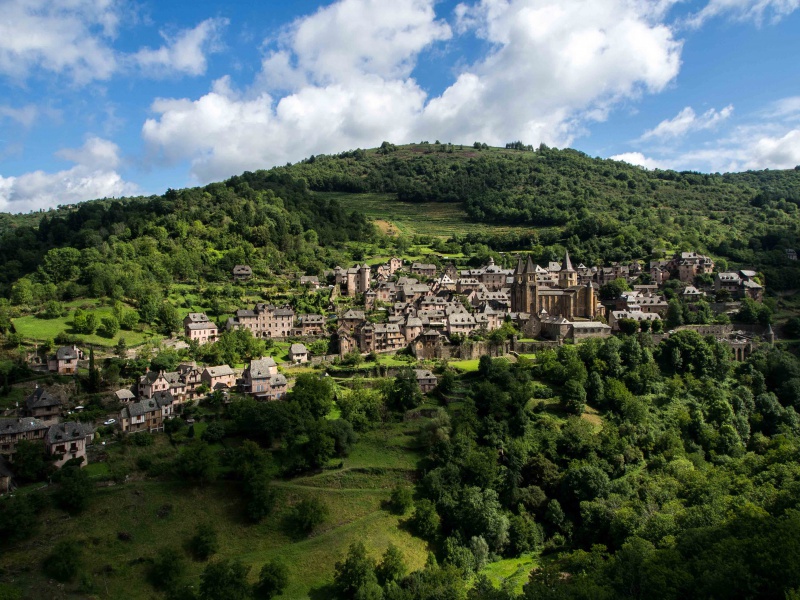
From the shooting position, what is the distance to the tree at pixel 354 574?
37750 millimetres

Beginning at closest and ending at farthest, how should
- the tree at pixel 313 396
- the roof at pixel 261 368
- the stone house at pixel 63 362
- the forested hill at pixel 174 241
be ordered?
the tree at pixel 313 396 → the stone house at pixel 63 362 → the roof at pixel 261 368 → the forested hill at pixel 174 241

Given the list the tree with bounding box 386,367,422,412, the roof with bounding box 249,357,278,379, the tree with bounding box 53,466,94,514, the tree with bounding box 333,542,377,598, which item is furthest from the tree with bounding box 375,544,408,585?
the roof with bounding box 249,357,278,379

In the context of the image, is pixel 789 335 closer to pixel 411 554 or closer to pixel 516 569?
pixel 516 569

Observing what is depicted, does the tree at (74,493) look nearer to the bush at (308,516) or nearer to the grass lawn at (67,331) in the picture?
the bush at (308,516)

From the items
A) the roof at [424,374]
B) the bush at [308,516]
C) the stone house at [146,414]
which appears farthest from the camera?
the roof at [424,374]

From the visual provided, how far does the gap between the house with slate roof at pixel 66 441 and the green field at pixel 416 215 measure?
91186mm

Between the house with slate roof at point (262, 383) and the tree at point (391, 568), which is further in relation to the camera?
the house with slate roof at point (262, 383)

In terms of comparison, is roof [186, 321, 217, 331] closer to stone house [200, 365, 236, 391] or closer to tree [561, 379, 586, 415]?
stone house [200, 365, 236, 391]

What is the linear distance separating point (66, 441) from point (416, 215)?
11395 cm

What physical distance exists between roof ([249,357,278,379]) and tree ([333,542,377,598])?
22.1m

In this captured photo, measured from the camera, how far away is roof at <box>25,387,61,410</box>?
47.8 m

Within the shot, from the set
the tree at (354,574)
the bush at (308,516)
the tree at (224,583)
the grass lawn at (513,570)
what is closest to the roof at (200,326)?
the bush at (308,516)

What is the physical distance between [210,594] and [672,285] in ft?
249

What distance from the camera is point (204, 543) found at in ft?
131
